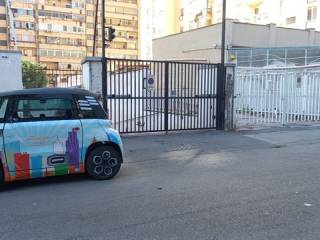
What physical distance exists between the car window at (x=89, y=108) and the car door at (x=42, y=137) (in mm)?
143

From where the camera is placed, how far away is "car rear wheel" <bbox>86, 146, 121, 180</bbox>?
6.52m

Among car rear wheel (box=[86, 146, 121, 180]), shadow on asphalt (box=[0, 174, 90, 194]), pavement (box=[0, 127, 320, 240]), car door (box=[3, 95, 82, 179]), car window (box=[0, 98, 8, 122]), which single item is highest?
car window (box=[0, 98, 8, 122])

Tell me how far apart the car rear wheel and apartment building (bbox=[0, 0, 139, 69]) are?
57.8 meters

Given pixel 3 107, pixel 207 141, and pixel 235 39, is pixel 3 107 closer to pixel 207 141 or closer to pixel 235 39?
pixel 207 141

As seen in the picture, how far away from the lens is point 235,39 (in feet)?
80.9

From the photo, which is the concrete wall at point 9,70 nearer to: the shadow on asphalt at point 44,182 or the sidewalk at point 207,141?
the sidewalk at point 207,141

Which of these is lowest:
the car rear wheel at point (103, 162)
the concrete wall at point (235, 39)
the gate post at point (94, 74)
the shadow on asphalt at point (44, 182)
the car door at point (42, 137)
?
the shadow on asphalt at point (44, 182)

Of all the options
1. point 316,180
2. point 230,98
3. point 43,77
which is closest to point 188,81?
point 230,98

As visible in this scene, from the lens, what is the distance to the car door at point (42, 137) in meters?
5.89

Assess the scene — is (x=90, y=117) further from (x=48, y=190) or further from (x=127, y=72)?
(x=127, y=72)

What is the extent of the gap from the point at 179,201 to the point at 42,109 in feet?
9.06

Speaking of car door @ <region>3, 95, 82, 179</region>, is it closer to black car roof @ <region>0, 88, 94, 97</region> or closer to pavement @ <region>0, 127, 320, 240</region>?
black car roof @ <region>0, 88, 94, 97</region>

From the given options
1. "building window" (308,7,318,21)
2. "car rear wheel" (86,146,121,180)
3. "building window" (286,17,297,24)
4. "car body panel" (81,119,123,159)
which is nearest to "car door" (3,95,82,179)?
"car body panel" (81,119,123,159)

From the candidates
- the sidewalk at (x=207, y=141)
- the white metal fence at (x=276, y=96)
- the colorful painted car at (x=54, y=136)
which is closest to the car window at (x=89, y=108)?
the colorful painted car at (x=54, y=136)
